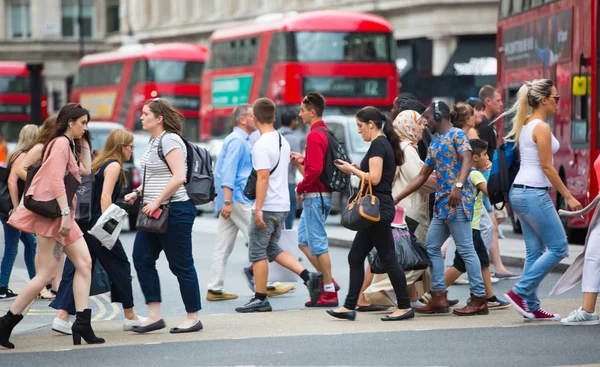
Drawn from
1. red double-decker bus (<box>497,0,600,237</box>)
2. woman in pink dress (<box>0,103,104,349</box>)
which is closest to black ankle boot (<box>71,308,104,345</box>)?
woman in pink dress (<box>0,103,104,349</box>)

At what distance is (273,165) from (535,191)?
2305 millimetres

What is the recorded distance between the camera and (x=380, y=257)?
9.77 m

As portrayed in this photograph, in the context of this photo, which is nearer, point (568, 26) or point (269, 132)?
point (269, 132)

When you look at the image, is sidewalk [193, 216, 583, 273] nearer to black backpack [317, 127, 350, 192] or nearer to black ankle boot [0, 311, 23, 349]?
black backpack [317, 127, 350, 192]

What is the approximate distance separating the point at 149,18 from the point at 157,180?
57066 mm

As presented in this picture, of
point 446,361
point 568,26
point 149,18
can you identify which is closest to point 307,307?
point 446,361

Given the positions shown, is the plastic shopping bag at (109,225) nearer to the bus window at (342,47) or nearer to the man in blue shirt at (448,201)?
the man in blue shirt at (448,201)

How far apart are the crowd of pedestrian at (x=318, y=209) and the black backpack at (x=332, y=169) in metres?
0.01

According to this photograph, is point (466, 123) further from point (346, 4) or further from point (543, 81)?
point (346, 4)

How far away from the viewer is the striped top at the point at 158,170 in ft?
29.9

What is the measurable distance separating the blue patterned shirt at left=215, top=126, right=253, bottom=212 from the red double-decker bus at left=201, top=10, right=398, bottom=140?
15.0 meters

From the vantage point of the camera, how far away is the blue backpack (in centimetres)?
977

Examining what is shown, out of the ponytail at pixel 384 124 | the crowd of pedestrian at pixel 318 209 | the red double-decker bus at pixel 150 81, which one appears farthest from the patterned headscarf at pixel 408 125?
the red double-decker bus at pixel 150 81

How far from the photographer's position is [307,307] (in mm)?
11094
